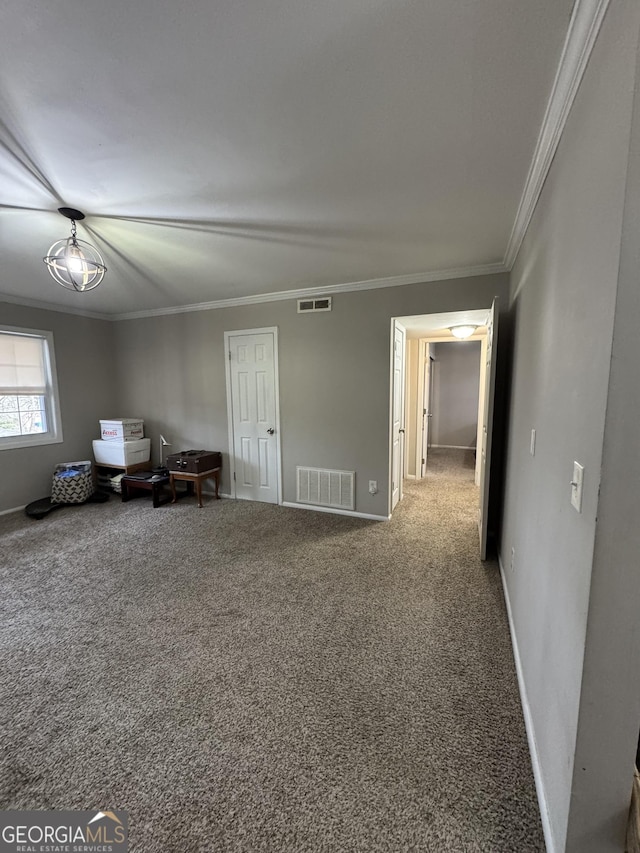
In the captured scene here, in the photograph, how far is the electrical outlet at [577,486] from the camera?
3.21 ft

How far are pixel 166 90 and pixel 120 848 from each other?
264 cm

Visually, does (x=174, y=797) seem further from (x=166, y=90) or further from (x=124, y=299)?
(x=124, y=299)

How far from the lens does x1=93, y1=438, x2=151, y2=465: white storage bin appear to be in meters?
4.61

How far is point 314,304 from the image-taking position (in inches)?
150

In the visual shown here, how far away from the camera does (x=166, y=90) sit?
1.28m

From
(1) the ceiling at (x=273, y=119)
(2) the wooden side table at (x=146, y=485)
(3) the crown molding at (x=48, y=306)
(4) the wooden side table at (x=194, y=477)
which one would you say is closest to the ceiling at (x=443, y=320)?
(1) the ceiling at (x=273, y=119)

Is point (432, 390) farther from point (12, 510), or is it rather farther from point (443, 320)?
point (12, 510)

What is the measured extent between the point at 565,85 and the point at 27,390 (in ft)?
17.9

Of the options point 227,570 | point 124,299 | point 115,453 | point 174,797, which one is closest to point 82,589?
point 227,570

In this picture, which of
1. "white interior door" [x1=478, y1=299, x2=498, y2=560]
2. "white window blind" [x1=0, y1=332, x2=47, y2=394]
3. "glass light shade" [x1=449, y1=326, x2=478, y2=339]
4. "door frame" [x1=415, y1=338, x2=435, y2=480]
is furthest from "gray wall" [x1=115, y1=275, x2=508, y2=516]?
"door frame" [x1=415, y1=338, x2=435, y2=480]

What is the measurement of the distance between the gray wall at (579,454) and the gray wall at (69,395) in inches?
208

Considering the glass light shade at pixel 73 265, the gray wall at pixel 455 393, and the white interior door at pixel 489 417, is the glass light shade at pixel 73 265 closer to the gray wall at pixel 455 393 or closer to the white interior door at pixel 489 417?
the white interior door at pixel 489 417

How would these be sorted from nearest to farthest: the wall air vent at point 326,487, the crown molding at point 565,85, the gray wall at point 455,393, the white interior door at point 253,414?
the crown molding at point 565,85
the wall air vent at point 326,487
the white interior door at point 253,414
the gray wall at point 455,393

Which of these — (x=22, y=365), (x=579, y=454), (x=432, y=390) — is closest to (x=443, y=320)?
(x=579, y=454)
